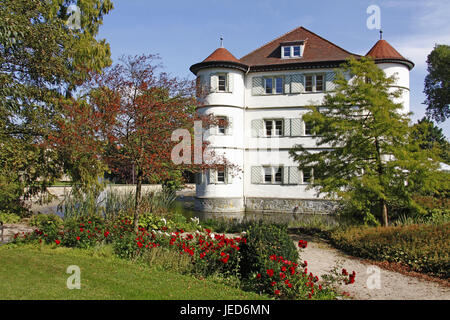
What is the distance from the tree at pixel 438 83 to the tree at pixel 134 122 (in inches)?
1445

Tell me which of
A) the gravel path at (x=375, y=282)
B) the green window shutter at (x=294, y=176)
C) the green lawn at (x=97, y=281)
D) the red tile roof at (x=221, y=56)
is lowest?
the gravel path at (x=375, y=282)

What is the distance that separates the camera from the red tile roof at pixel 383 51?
2328 centimetres

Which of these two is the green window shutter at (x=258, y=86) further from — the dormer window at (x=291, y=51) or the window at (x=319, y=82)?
the window at (x=319, y=82)

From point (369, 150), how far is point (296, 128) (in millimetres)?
12502

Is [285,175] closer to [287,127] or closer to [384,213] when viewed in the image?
[287,127]

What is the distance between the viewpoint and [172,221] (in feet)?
41.5

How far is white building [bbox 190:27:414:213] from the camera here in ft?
77.5

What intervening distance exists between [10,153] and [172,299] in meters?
6.81

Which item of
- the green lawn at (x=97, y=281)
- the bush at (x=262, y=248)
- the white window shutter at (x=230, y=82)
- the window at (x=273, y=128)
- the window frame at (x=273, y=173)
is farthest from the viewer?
the window at (x=273, y=128)

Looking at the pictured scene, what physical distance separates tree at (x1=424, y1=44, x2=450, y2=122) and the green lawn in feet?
129

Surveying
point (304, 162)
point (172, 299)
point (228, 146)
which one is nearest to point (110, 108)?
point (172, 299)

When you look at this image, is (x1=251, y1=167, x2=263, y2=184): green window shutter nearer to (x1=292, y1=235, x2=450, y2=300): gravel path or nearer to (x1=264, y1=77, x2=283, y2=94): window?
(x1=264, y1=77, x2=283, y2=94): window

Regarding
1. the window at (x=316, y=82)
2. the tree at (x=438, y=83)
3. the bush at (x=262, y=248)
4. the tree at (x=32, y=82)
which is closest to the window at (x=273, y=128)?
the window at (x=316, y=82)

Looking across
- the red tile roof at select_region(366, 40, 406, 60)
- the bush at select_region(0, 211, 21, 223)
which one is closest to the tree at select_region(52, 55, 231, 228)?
the bush at select_region(0, 211, 21, 223)
